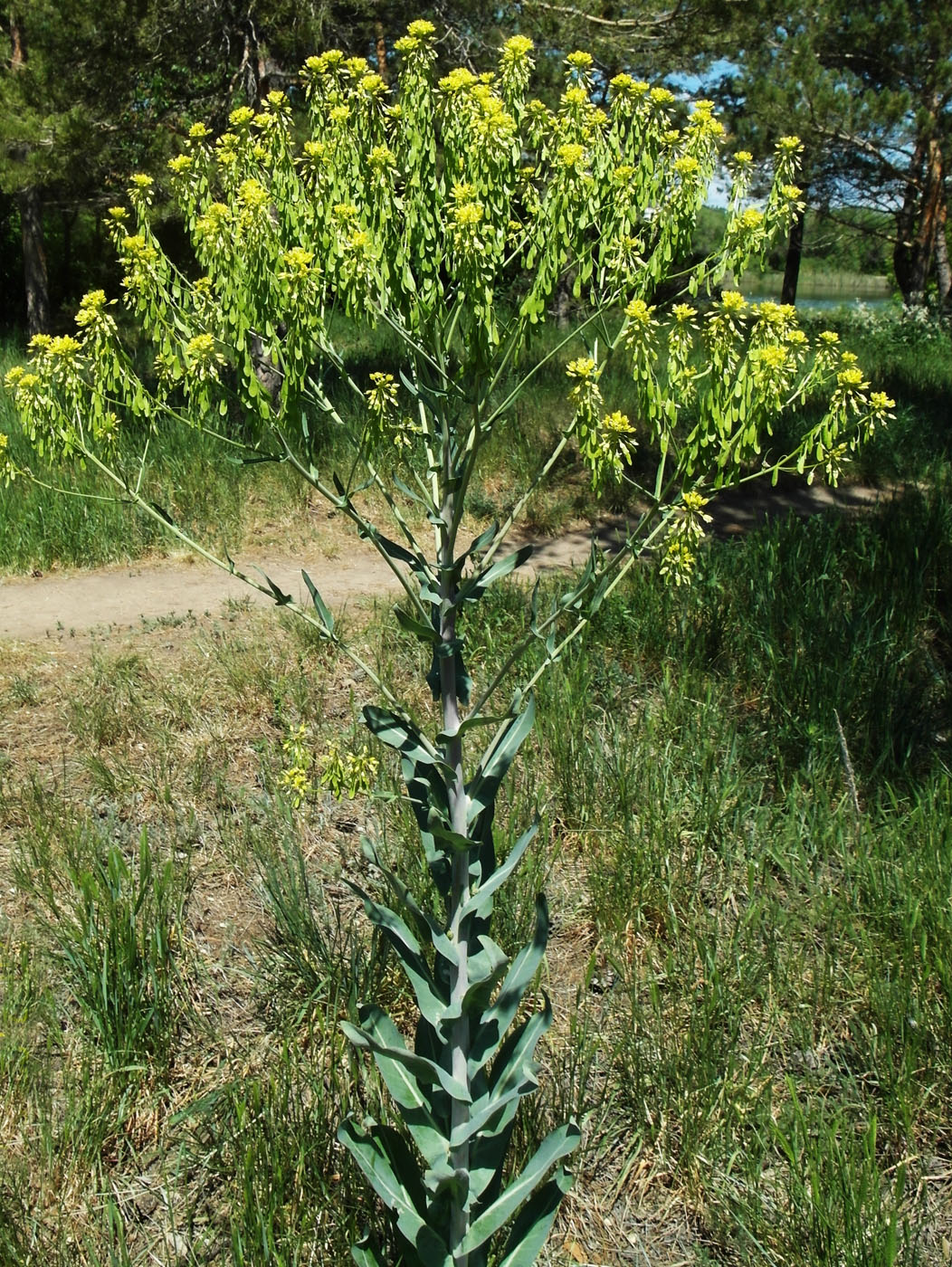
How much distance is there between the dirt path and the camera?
17.6 ft

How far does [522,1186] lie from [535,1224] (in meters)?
0.10

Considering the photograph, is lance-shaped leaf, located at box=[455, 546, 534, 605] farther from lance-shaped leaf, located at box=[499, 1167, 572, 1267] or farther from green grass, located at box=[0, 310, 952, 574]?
green grass, located at box=[0, 310, 952, 574]

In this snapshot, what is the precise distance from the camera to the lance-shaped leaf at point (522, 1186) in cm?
176

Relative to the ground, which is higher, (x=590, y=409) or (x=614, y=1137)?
(x=590, y=409)

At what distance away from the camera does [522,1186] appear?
180cm

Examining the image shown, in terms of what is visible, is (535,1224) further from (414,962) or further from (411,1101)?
(414,962)

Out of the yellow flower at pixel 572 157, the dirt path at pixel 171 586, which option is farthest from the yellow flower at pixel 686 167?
the dirt path at pixel 171 586

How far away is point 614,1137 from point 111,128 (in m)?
8.65

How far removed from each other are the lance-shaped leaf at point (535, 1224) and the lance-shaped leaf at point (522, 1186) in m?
0.05

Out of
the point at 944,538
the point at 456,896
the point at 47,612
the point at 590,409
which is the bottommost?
the point at 47,612

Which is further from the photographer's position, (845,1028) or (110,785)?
(110,785)

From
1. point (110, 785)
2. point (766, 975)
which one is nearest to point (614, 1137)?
point (766, 975)

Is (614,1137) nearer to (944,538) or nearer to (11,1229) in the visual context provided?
(11,1229)

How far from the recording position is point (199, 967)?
2961 millimetres
